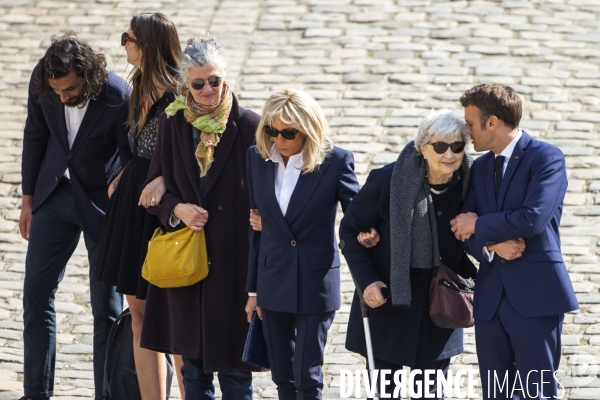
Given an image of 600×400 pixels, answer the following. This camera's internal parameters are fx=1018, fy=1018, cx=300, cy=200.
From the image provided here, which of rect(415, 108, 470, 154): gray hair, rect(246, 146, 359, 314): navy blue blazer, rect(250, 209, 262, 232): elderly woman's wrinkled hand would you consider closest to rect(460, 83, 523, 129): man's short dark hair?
rect(415, 108, 470, 154): gray hair

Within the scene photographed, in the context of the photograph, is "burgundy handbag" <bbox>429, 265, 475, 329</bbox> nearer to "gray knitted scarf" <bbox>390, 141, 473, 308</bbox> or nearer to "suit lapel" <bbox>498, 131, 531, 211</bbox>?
"gray knitted scarf" <bbox>390, 141, 473, 308</bbox>

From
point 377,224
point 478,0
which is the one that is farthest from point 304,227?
point 478,0

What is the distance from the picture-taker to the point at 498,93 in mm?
4469

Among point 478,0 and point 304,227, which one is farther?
point 478,0

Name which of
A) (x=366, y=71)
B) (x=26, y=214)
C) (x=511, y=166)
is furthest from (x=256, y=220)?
(x=366, y=71)

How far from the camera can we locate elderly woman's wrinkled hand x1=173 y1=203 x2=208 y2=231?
4.94 meters

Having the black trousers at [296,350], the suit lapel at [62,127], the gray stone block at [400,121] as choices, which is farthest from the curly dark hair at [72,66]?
the gray stone block at [400,121]

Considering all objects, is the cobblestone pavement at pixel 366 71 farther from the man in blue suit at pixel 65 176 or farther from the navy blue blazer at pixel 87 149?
the navy blue blazer at pixel 87 149

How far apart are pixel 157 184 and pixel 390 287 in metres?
1.30

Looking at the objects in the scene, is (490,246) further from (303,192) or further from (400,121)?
(400,121)

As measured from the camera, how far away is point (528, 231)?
170 inches

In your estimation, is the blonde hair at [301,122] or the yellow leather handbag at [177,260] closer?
the blonde hair at [301,122]

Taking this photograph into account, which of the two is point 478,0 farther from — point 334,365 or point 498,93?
point 498,93

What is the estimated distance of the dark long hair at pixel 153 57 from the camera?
17.0 feet
